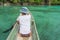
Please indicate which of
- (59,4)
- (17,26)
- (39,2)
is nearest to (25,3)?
(39,2)

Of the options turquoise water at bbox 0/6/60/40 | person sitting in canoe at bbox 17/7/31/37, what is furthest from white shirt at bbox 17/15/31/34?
turquoise water at bbox 0/6/60/40

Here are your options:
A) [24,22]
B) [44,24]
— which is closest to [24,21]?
[24,22]

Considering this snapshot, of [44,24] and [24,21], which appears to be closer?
[24,21]

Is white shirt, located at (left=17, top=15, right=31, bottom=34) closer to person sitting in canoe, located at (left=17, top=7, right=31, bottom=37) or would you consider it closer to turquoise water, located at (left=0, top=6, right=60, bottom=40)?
person sitting in canoe, located at (left=17, top=7, right=31, bottom=37)

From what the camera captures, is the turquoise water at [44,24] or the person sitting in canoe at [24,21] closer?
the person sitting in canoe at [24,21]

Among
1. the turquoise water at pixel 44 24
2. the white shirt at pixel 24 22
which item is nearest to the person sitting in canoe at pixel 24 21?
the white shirt at pixel 24 22

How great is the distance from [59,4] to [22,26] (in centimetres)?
2349

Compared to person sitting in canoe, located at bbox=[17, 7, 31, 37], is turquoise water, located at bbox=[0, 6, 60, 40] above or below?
below

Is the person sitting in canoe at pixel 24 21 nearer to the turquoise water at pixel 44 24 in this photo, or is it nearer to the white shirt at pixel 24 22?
the white shirt at pixel 24 22

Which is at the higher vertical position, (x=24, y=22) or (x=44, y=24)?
(x=24, y=22)

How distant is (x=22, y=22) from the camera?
5270 millimetres

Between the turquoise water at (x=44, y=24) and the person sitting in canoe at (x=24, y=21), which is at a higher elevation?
the person sitting in canoe at (x=24, y=21)

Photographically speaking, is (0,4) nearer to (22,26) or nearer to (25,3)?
(25,3)

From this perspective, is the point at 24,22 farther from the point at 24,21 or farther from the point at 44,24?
the point at 44,24
